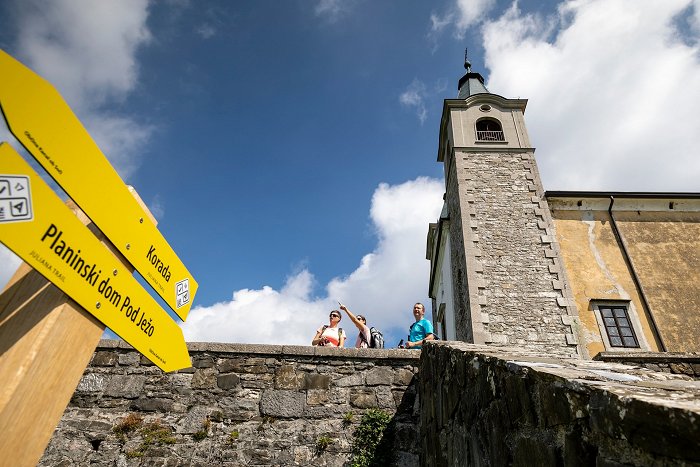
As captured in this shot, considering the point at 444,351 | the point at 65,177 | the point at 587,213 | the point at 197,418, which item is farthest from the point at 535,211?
the point at 65,177

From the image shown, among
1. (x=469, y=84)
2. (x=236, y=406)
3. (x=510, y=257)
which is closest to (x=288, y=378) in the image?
(x=236, y=406)

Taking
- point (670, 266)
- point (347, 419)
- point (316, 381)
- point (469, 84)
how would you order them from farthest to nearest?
point (469, 84) < point (670, 266) < point (316, 381) < point (347, 419)

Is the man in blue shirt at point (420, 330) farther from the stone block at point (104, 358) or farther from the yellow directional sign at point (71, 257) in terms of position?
the yellow directional sign at point (71, 257)

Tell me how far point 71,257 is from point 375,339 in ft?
17.3

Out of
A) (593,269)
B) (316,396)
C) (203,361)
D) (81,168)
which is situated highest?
(593,269)

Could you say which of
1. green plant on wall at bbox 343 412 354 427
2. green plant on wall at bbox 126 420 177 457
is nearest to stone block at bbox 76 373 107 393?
green plant on wall at bbox 126 420 177 457

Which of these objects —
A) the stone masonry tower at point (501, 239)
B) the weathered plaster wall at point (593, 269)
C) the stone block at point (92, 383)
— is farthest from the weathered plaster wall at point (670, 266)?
the stone block at point (92, 383)

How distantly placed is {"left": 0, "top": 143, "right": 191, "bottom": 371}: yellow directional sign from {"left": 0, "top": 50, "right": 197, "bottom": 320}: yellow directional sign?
0.09 m

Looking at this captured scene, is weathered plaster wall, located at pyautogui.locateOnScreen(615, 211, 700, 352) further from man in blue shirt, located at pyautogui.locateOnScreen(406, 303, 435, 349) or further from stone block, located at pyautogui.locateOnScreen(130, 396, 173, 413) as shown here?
stone block, located at pyautogui.locateOnScreen(130, 396, 173, 413)

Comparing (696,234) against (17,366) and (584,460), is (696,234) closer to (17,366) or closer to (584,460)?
(584,460)

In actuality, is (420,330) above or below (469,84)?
below

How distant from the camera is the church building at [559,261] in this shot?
9836 millimetres

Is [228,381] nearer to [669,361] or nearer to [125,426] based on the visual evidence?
[125,426]

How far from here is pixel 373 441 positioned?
15.5 ft
